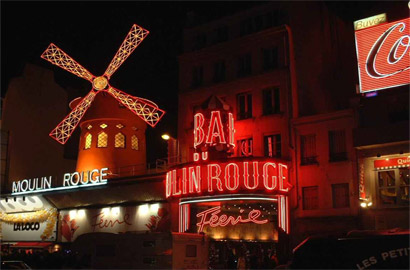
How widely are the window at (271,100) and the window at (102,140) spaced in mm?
10853

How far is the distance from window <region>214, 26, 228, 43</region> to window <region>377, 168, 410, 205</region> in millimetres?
10249

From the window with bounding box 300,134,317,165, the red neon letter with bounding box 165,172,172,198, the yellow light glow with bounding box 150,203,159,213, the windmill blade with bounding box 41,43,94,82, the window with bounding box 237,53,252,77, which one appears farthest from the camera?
the windmill blade with bounding box 41,43,94,82

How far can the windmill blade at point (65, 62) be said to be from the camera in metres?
29.7

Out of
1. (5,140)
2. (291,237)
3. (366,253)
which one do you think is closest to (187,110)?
(291,237)

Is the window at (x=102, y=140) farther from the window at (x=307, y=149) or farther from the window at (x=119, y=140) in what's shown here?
the window at (x=307, y=149)

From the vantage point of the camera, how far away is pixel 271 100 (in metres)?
22.7

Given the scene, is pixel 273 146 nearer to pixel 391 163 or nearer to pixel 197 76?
pixel 391 163

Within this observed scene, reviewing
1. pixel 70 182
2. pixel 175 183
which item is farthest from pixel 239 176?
pixel 70 182

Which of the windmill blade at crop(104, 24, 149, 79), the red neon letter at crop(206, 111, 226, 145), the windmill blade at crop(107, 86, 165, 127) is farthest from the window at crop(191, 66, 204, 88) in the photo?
the windmill blade at crop(104, 24, 149, 79)

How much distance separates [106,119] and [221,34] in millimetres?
8871

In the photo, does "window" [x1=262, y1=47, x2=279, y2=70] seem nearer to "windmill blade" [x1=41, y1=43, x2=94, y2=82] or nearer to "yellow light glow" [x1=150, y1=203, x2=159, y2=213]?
"yellow light glow" [x1=150, y1=203, x2=159, y2=213]

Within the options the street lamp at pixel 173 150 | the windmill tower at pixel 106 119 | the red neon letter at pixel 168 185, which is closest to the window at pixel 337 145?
the red neon letter at pixel 168 185

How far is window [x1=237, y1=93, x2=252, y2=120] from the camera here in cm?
2312

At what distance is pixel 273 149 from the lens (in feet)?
72.2
